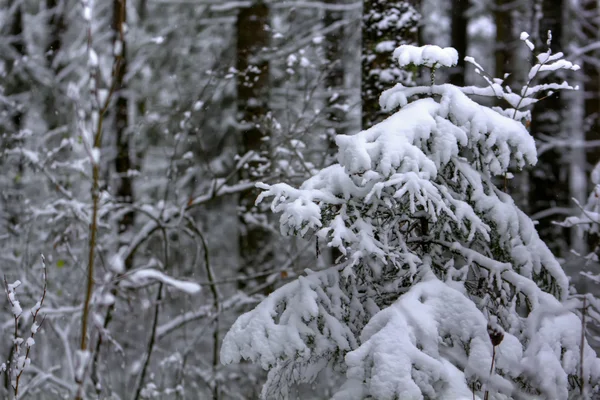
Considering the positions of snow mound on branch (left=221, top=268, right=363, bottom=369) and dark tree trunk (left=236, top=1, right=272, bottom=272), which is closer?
snow mound on branch (left=221, top=268, right=363, bottom=369)

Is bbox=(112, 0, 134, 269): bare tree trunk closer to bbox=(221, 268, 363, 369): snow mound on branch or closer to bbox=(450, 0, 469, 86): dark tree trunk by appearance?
bbox=(221, 268, 363, 369): snow mound on branch

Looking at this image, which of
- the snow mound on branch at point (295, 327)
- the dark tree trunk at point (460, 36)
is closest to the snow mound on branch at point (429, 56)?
the snow mound on branch at point (295, 327)

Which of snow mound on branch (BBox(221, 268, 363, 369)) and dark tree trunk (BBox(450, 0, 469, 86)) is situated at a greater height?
dark tree trunk (BBox(450, 0, 469, 86))

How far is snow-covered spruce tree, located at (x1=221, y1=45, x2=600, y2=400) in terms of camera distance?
2436 millimetres

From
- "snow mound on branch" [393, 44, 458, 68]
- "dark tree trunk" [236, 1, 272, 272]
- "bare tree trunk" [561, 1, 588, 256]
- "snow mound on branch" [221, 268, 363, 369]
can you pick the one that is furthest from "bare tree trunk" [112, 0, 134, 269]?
"bare tree trunk" [561, 1, 588, 256]

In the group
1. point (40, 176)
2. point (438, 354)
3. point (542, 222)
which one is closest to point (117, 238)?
point (40, 176)

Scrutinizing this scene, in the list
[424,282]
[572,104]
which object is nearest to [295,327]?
[424,282]

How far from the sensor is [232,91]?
11977 millimetres

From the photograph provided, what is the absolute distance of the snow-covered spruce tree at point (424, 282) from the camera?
7.99ft

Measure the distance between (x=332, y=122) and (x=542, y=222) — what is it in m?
4.54

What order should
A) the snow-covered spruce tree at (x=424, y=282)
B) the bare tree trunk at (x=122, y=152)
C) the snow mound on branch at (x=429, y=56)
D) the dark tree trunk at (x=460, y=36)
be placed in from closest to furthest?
the snow-covered spruce tree at (x=424, y=282) < the snow mound on branch at (x=429, y=56) < the bare tree trunk at (x=122, y=152) < the dark tree trunk at (x=460, y=36)

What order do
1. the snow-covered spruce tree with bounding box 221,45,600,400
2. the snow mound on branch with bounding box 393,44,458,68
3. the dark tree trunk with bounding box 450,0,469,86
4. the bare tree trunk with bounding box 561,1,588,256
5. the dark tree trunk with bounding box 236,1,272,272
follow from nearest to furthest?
1. the snow-covered spruce tree with bounding box 221,45,600,400
2. the snow mound on branch with bounding box 393,44,458,68
3. the dark tree trunk with bounding box 236,1,272,272
4. the bare tree trunk with bounding box 561,1,588,256
5. the dark tree trunk with bounding box 450,0,469,86

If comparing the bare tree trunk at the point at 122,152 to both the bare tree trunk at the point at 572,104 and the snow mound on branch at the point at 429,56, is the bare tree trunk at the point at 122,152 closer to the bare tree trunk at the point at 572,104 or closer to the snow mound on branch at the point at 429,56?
the snow mound on branch at the point at 429,56

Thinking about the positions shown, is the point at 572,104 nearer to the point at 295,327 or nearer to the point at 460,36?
the point at 460,36
